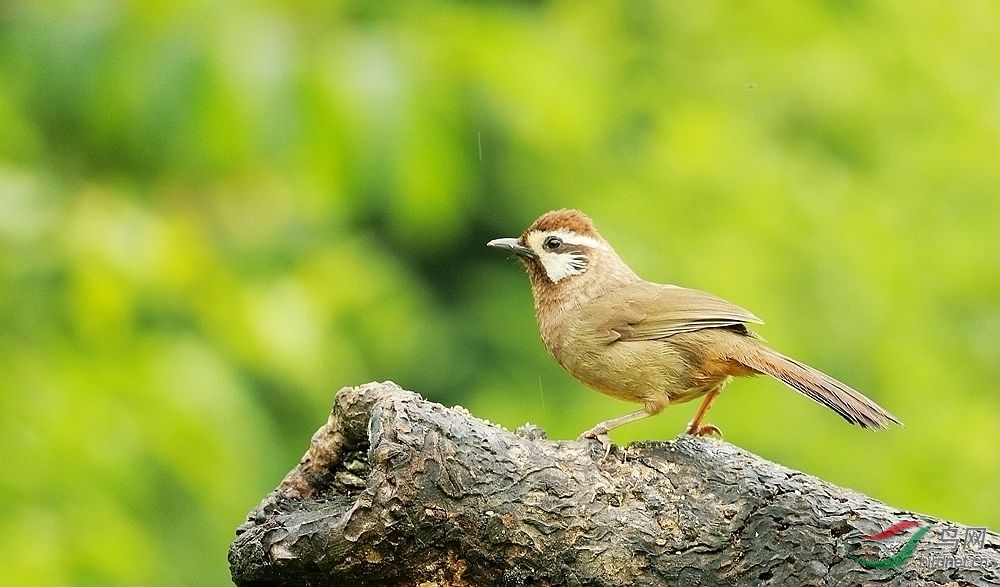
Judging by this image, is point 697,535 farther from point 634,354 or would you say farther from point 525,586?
point 634,354

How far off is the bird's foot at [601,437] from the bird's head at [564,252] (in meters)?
1.26

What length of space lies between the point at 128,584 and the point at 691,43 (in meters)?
4.92

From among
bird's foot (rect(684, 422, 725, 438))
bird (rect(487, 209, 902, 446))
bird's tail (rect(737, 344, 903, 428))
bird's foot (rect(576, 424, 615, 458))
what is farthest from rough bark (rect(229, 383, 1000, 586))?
bird's foot (rect(684, 422, 725, 438))

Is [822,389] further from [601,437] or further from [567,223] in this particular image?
A: [567,223]

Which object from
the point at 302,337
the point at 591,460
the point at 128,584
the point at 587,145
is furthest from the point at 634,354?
the point at 587,145

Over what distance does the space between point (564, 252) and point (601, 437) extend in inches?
58.1

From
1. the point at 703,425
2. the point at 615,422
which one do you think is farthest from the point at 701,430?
the point at 615,422

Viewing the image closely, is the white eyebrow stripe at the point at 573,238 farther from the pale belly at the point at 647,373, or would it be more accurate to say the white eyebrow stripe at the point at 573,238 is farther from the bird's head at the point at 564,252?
the pale belly at the point at 647,373

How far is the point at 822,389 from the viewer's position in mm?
4387

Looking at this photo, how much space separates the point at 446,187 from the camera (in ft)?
23.7

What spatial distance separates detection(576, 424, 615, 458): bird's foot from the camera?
3977 mm

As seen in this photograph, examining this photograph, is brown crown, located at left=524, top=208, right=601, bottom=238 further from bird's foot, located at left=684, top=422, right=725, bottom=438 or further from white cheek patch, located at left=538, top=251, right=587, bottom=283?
bird's foot, located at left=684, top=422, right=725, bottom=438

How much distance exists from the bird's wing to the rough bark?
1.10 metres

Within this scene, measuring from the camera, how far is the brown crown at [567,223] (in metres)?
5.45
